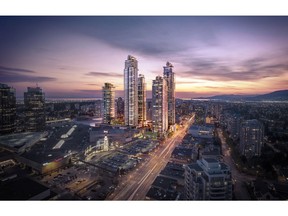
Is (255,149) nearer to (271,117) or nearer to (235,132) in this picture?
(235,132)

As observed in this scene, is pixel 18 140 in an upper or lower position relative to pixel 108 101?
lower

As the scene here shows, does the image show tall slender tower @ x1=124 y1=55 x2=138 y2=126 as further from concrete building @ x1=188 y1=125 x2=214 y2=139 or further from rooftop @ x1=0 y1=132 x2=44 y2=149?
rooftop @ x1=0 y1=132 x2=44 y2=149

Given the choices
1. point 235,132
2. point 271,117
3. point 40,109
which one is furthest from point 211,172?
point 40,109

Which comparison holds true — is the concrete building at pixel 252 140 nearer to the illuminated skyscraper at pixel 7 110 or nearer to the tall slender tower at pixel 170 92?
the tall slender tower at pixel 170 92

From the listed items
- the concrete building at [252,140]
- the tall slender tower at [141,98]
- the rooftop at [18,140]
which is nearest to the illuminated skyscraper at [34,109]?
the rooftop at [18,140]

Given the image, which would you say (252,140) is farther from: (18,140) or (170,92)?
(18,140)

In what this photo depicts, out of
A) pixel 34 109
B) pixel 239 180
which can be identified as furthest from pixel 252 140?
pixel 34 109
